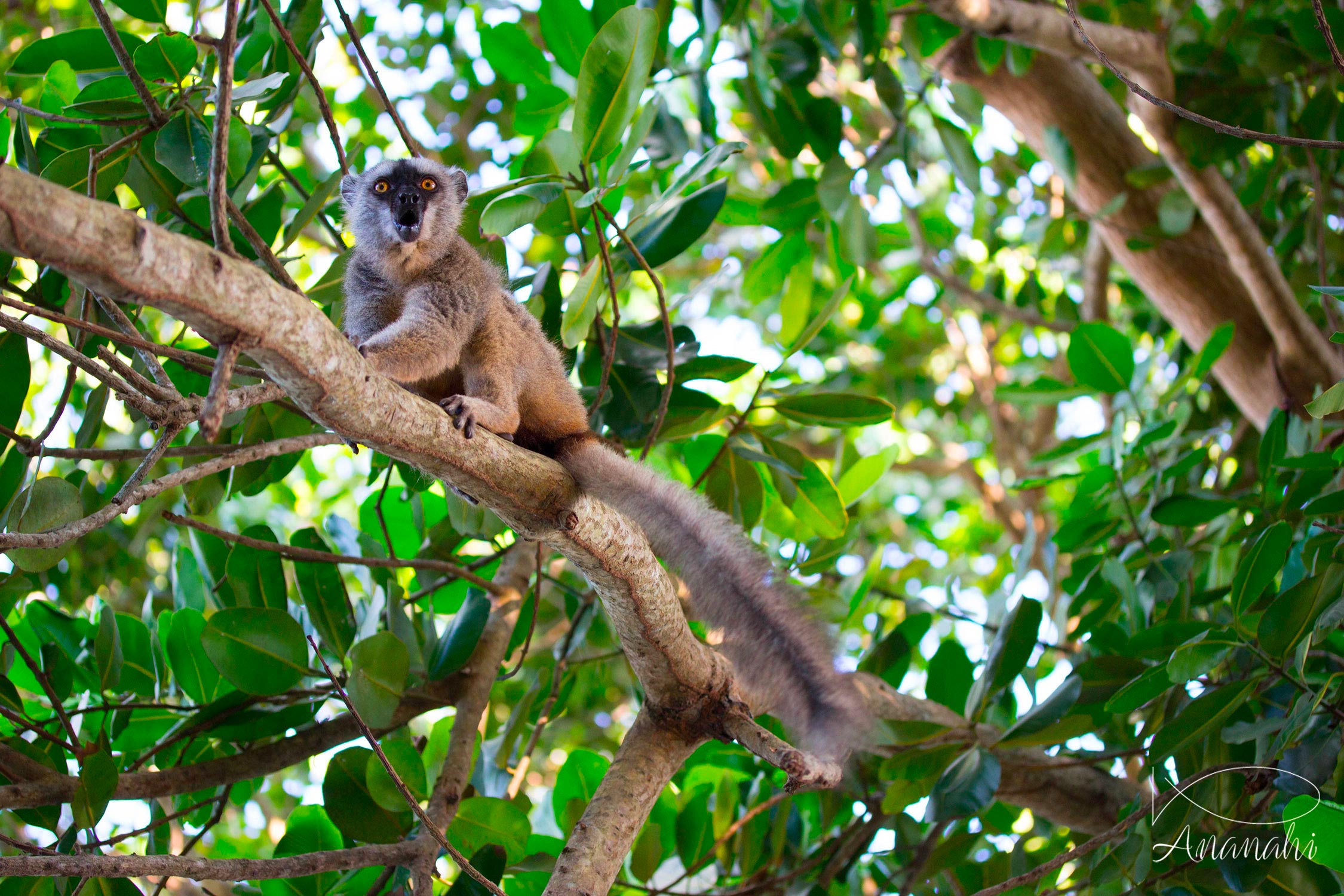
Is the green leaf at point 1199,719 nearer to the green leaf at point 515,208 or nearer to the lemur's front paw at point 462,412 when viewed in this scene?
the lemur's front paw at point 462,412

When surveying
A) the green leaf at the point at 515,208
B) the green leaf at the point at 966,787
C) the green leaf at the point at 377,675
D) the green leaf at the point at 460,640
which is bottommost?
the green leaf at the point at 966,787

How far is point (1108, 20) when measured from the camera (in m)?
5.57

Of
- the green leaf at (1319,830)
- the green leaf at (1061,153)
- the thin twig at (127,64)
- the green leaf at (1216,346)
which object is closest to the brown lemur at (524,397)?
the thin twig at (127,64)

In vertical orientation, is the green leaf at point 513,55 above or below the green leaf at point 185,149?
above

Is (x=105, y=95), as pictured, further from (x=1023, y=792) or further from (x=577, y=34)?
(x=1023, y=792)

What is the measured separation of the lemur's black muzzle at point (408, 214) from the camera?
3.47 metres

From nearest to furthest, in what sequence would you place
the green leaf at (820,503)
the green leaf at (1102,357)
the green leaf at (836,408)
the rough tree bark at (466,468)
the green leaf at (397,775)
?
the rough tree bark at (466,468) < the green leaf at (397,775) < the green leaf at (836,408) < the green leaf at (820,503) < the green leaf at (1102,357)

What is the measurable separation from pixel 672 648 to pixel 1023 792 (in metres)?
1.69

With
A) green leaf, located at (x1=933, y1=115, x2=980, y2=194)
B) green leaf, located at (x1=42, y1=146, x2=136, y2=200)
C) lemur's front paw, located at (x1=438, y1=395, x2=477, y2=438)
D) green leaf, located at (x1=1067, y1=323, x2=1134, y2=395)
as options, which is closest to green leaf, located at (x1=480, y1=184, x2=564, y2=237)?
lemur's front paw, located at (x1=438, y1=395, x2=477, y2=438)

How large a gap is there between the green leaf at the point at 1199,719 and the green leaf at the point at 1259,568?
A: 227 mm

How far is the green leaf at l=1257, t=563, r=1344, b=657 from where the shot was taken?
265cm

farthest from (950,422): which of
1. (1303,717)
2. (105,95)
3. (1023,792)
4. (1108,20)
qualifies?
(105,95)

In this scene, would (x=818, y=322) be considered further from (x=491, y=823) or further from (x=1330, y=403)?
(x=491, y=823)
